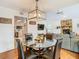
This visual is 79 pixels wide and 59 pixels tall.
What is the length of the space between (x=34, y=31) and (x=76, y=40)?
3109 mm

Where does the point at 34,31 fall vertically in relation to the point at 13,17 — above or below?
below

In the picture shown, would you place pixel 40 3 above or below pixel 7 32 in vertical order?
above

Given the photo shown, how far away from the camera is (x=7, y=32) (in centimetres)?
526

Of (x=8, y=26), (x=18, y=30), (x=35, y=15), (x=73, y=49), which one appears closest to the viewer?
(x=35, y=15)

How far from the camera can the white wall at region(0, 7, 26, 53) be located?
496 centimetres

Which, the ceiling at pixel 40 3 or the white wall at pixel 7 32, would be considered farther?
the white wall at pixel 7 32

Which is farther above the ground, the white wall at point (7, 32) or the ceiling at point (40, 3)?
the ceiling at point (40, 3)

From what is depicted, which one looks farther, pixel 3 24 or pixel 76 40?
pixel 3 24

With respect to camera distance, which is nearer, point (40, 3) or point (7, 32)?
point (40, 3)

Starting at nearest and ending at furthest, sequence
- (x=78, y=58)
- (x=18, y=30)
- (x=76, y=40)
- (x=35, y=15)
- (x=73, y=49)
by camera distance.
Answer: (x=35, y=15) < (x=78, y=58) < (x=76, y=40) < (x=73, y=49) < (x=18, y=30)

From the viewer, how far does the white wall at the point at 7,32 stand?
4.96m

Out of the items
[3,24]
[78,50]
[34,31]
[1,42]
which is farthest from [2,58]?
[78,50]

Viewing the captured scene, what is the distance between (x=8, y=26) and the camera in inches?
209

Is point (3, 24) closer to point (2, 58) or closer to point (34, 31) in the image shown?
point (2, 58)
